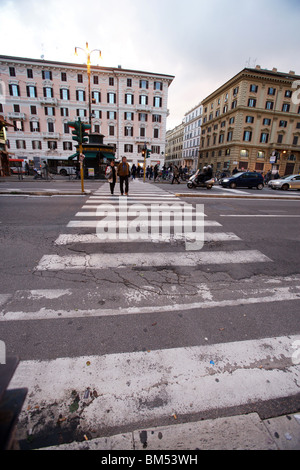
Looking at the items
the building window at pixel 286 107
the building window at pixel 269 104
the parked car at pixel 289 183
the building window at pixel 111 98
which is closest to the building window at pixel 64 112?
the building window at pixel 111 98

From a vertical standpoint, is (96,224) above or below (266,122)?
below

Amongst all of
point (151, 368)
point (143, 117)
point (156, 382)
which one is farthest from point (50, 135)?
point (156, 382)

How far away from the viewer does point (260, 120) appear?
44438 millimetres

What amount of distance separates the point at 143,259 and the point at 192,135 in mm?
74771

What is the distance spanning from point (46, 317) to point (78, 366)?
2.79ft

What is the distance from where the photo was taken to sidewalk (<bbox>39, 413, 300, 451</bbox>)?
1452 millimetres

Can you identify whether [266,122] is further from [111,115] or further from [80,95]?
[80,95]

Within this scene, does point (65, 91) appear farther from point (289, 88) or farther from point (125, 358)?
point (125, 358)

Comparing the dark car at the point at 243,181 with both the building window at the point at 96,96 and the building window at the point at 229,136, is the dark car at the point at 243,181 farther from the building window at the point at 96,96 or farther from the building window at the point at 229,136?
the building window at the point at 96,96

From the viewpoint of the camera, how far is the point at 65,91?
1649 inches

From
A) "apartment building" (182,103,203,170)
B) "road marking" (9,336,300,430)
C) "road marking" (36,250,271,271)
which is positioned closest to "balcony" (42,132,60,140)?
"apartment building" (182,103,203,170)

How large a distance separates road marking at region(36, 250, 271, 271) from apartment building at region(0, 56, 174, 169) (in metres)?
40.2

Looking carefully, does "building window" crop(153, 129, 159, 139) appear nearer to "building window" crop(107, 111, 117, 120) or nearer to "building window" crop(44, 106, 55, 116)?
"building window" crop(107, 111, 117, 120)

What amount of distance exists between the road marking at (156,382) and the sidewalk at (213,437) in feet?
0.31
